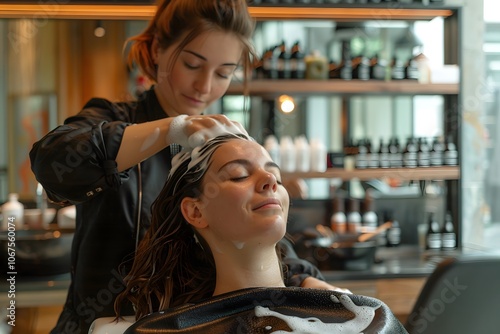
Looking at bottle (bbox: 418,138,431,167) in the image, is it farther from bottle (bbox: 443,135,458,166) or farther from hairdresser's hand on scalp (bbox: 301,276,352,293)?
hairdresser's hand on scalp (bbox: 301,276,352,293)

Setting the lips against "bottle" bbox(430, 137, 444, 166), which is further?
"bottle" bbox(430, 137, 444, 166)

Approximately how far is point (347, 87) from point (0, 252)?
2096mm

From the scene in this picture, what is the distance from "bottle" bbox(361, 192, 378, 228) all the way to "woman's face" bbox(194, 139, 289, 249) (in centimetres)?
253

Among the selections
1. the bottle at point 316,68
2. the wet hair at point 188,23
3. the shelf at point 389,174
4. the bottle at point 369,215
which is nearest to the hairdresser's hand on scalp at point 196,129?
the wet hair at point 188,23

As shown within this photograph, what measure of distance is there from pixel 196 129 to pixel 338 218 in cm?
265

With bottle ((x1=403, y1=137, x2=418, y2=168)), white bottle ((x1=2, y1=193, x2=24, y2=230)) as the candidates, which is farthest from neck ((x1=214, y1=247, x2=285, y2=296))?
bottle ((x1=403, y1=137, x2=418, y2=168))

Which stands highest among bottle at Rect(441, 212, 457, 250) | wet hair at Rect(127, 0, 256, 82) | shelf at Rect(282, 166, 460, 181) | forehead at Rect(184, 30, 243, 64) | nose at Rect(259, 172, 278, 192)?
wet hair at Rect(127, 0, 256, 82)

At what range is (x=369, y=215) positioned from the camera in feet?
13.3

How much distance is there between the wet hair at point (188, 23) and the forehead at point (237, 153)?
12.2 inches

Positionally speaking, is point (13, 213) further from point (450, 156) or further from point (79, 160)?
point (450, 156)

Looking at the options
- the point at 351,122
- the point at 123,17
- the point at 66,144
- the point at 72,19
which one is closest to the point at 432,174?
the point at 351,122

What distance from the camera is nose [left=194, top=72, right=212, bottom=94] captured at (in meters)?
1.73

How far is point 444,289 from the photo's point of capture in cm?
194

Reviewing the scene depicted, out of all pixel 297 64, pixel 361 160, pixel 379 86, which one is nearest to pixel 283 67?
pixel 297 64
